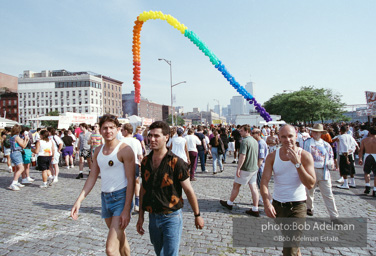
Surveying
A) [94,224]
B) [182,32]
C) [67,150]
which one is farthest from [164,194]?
[182,32]

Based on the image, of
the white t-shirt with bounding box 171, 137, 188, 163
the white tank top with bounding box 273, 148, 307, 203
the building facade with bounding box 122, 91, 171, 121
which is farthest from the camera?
the building facade with bounding box 122, 91, 171, 121

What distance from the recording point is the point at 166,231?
2.49 metres

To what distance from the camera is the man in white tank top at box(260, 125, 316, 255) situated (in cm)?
284

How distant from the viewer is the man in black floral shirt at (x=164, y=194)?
2.50 metres

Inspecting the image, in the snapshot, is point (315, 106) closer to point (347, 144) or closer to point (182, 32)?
point (182, 32)

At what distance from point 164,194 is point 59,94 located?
97413 millimetres

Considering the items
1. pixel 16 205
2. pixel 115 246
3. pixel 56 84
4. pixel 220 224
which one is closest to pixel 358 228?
pixel 220 224

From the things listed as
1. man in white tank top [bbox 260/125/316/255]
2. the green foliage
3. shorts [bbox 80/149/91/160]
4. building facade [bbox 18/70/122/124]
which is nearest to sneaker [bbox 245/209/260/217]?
man in white tank top [bbox 260/125/316/255]

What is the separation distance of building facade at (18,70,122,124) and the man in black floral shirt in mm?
89144

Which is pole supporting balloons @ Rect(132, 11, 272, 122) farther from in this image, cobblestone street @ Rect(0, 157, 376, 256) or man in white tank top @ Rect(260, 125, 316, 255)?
man in white tank top @ Rect(260, 125, 316, 255)

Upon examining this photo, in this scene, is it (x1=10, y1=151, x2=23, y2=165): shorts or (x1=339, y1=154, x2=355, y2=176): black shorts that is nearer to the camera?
(x1=339, y1=154, x2=355, y2=176): black shorts

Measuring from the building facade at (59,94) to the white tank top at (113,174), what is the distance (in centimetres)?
8862

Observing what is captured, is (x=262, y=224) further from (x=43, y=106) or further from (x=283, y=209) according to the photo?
(x=43, y=106)

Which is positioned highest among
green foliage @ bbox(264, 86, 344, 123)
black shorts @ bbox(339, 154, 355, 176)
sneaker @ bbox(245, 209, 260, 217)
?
A: green foliage @ bbox(264, 86, 344, 123)
